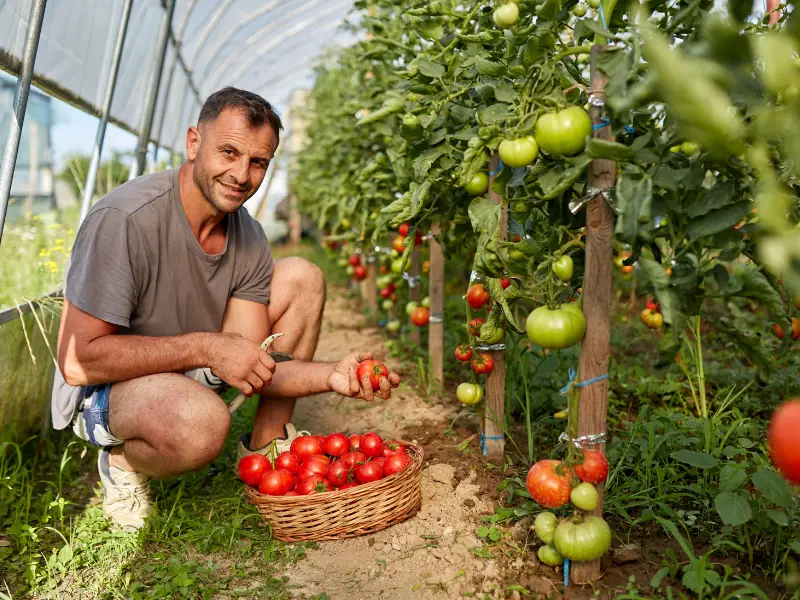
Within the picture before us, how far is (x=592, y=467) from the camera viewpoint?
1568 millimetres

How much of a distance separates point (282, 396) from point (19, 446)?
3.09 ft

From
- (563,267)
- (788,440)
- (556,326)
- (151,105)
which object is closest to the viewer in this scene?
(788,440)

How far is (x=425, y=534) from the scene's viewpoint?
6.56ft

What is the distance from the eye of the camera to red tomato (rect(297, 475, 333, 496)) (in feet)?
6.53

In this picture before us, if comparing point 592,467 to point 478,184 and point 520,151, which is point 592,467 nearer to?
point 520,151

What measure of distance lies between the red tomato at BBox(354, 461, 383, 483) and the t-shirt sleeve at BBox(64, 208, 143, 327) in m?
0.81

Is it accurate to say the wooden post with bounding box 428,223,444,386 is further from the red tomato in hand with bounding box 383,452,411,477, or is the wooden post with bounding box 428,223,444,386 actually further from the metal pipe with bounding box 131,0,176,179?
the metal pipe with bounding box 131,0,176,179

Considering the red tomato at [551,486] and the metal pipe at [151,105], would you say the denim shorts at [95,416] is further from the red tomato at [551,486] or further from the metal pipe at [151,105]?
the metal pipe at [151,105]

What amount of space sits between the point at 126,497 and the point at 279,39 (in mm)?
8096

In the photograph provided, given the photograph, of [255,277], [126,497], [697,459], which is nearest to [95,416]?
[126,497]

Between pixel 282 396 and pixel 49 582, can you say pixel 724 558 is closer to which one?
pixel 282 396

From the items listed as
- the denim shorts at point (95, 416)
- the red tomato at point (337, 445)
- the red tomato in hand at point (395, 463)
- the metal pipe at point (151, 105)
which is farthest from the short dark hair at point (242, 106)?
the metal pipe at point (151, 105)

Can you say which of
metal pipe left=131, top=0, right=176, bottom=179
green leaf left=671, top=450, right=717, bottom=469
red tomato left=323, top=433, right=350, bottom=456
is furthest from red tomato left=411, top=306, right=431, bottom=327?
metal pipe left=131, top=0, right=176, bottom=179

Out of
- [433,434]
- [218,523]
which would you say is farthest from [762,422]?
[218,523]
